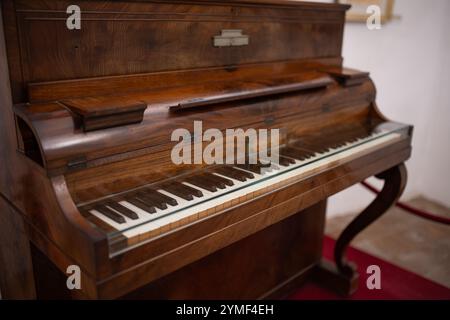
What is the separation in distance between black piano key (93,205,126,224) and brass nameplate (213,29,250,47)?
0.80m

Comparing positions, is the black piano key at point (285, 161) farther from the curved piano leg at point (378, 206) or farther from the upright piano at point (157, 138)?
the curved piano leg at point (378, 206)

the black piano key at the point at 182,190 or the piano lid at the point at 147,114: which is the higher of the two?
the piano lid at the point at 147,114

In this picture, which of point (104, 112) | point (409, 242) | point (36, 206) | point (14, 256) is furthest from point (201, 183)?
point (409, 242)

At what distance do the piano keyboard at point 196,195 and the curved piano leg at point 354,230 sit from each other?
0.55m

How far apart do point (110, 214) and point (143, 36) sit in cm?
64

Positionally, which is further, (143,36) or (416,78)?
(416,78)

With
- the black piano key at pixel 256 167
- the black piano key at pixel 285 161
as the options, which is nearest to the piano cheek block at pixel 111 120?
the black piano key at pixel 256 167

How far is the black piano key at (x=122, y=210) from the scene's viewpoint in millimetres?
1190

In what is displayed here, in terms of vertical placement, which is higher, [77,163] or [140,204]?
[77,163]

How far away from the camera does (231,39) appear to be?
176cm

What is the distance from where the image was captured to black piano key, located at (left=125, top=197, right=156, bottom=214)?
1.23 meters

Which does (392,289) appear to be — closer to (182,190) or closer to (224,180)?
(224,180)

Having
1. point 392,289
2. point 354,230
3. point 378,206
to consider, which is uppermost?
point 378,206

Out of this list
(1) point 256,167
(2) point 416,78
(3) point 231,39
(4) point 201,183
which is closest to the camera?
(4) point 201,183
